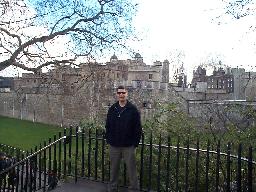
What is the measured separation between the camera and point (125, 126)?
6.07m

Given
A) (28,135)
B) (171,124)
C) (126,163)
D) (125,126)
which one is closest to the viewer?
(125,126)

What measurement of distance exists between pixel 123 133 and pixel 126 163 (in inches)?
22.7

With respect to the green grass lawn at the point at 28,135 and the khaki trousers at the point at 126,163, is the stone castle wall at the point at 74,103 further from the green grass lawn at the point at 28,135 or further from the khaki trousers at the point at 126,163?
the khaki trousers at the point at 126,163

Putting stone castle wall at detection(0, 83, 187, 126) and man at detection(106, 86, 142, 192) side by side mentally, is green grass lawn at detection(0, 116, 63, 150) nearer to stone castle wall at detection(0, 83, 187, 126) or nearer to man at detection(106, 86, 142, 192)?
stone castle wall at detection(0, 83, 187, 126)

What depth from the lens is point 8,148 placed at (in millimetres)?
12742

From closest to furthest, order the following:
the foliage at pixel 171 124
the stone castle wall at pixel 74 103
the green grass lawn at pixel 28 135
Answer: the foliage at pixel 171 124
the stone castle wall at pixel 74 103
the green grass lawn at pixel 28 135

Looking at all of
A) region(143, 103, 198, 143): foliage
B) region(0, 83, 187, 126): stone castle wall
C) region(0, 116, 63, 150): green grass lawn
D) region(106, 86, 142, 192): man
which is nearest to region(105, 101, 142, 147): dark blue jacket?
region(106, 86, 142, 192): man

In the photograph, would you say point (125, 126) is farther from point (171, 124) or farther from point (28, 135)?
point (28, 135)

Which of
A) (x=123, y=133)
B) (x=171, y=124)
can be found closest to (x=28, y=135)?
(x=171, y=124)

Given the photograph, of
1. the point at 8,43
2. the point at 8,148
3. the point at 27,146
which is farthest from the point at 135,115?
the point at 27,146

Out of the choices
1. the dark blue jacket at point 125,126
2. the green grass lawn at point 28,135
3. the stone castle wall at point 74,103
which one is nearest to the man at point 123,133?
the dark blue jacket at point 125,126

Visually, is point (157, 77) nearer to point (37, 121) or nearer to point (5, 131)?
point (37, 121)

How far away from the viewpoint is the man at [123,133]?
609 centimetres

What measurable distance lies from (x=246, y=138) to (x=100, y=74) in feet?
31.4
